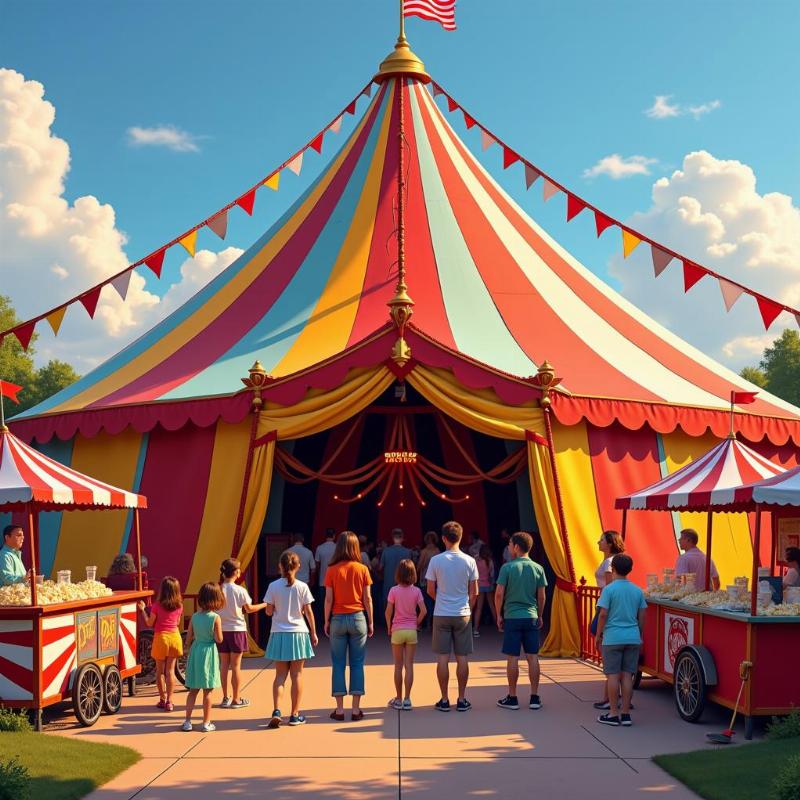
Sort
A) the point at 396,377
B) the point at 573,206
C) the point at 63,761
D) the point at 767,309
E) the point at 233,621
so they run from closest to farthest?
the point at 63,761 → the point at 233,621 → the point at 396,377 → the point at 767,309 → the point at 573,206

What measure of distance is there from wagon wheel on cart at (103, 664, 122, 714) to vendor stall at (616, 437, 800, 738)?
413 centimetres

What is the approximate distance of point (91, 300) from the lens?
11.7 metres

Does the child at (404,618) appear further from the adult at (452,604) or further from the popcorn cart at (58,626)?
the popcorn cart at (58,626)

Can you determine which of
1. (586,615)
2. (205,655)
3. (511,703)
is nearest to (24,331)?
(205,655)

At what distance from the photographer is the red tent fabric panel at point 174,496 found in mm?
10375

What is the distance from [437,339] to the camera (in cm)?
1041

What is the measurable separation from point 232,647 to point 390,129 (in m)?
8.81

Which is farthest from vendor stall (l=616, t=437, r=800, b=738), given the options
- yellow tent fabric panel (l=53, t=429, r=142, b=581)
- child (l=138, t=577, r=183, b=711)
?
yellow tent fabric panel (l=53, t=429, r=142, b=581)

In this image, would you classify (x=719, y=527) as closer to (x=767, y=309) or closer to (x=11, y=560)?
(x=767, y=309)

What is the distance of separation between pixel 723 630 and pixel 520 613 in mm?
1415

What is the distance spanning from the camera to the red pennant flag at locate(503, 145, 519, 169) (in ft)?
44.8

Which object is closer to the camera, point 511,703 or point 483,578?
point 511,703

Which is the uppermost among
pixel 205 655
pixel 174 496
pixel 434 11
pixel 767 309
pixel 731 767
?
pixel 434 11

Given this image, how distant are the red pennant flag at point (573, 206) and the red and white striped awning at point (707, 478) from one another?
16.4 ft
